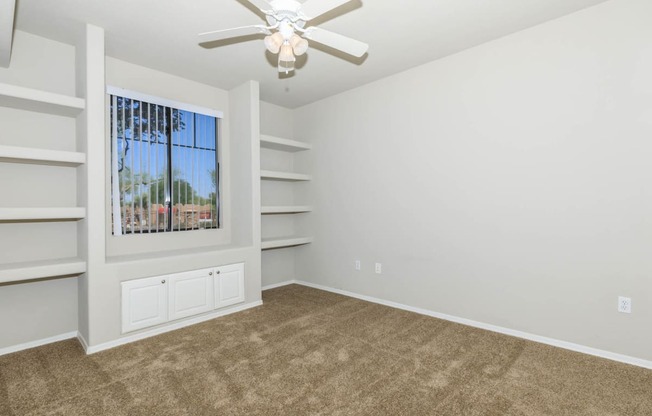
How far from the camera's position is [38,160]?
264 cm

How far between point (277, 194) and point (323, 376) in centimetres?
305

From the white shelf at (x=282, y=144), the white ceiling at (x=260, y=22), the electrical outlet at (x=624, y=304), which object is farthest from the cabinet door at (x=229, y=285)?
the electrical outlet at (x=624, y=304)

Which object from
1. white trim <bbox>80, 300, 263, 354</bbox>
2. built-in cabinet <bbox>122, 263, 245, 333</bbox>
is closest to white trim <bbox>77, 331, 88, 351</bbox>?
white trim <bbox>80, 300, 263, 354</bbox>

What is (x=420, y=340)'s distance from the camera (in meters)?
2.92

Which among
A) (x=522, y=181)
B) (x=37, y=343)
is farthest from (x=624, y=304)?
(x=37, y=343)

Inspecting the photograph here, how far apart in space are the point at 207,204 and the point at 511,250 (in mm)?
3401

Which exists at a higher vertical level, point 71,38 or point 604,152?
point 71,38

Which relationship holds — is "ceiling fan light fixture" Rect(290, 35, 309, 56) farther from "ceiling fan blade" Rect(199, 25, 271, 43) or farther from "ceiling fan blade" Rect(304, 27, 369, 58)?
"ceiling fan blade" Rect(199, 25, 271, 43)

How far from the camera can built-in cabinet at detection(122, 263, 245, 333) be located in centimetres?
296

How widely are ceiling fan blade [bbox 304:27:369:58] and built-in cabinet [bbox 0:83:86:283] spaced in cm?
208

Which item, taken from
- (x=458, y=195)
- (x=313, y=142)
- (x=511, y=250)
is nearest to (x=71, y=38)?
(x=313, y=142)

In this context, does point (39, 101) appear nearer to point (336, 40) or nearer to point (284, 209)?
point (336, 40)

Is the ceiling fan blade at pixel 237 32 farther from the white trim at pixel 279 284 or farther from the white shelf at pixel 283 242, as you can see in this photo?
the white trim at pixel 279 284

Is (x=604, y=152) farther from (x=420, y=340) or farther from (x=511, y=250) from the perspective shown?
(x=420, y=340)
